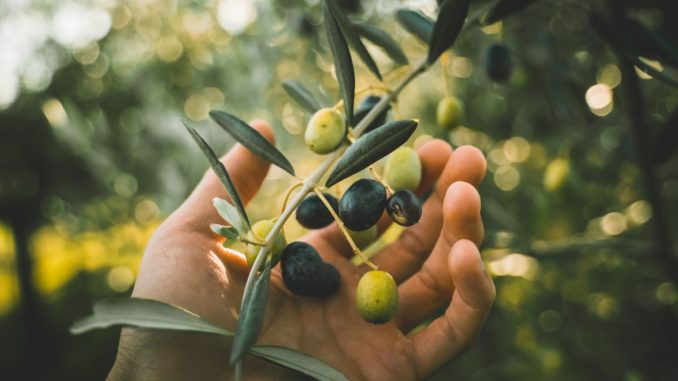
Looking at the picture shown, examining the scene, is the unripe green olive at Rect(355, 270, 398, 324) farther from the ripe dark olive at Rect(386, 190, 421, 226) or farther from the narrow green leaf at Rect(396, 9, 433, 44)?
the narrow green leaf at Rect(396, 9, 433, 44)

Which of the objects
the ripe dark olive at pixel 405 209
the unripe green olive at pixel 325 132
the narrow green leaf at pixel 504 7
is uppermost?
the narrow green leaf at pixel 504 7

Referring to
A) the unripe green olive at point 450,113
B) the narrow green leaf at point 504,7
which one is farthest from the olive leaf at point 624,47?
the unripe green olive at point 450,113

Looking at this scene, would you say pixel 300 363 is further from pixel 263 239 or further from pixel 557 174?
pixel 557 174

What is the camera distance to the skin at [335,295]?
1102 millimetres

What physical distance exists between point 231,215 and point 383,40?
2.09 ft

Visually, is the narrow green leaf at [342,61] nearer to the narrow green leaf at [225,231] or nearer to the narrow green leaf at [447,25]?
the narrow green leaf at [447,25]

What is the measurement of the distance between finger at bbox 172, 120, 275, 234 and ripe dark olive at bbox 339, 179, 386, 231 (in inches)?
20.5

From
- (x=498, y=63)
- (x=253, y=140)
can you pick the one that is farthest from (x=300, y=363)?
(x=498, y=63)

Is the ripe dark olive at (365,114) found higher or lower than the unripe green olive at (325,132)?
lower

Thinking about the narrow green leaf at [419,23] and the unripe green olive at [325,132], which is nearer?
the unripe green olive at [325,132]

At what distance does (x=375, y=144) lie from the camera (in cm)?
94

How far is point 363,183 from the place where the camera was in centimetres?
101

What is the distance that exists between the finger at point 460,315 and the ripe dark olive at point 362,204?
24cm

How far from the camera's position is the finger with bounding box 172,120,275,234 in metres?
1.38
